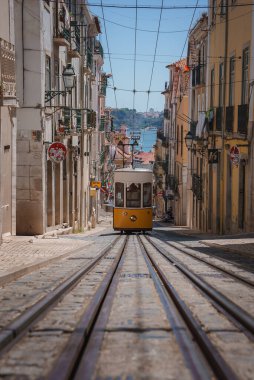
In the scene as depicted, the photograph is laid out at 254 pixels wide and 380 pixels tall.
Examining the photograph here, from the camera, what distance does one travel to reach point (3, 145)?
15.9 metres

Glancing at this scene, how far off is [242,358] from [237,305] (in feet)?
7.52

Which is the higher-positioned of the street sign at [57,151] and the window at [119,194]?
the street sign at [57,151]

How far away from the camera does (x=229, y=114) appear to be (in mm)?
23516

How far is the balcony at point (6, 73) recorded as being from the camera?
1470 cm

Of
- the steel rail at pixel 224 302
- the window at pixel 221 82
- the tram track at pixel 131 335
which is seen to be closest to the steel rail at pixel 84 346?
the tram track at pixel 131 335

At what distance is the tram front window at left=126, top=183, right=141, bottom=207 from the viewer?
1049 inches

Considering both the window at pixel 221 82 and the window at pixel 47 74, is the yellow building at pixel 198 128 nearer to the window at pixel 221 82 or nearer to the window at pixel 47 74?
the window at pixel 221 82

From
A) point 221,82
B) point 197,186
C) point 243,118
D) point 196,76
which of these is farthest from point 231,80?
point 196,76

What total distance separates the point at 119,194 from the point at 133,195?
0.57m

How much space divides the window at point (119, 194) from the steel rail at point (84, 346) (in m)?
19.0

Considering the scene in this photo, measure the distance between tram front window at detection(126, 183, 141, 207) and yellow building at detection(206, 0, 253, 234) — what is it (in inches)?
124

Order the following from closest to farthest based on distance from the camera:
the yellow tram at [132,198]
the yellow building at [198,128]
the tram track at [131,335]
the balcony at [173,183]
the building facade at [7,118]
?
the tram track at [131,335] → the building facade at [7,118] → the yellow tram at [132,198] → the yellow building at [198,128] → the balcony at [173,183]

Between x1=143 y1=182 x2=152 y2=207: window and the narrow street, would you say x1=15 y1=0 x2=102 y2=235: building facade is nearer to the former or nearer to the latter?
x1=143 y1=182 x2=152 y2=207: window

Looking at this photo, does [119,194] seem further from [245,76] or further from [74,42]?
[74,42]
